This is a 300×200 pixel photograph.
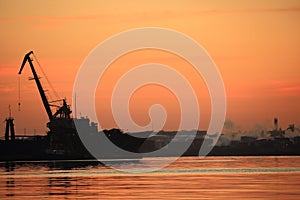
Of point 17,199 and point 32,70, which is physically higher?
point 32,70

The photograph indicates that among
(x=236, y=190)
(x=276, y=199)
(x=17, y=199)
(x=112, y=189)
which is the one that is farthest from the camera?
(x=112, y=189)

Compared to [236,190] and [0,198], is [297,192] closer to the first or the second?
[236,190]

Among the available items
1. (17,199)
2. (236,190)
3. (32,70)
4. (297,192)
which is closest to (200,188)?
(236,190)

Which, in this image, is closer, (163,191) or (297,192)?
(297,192)

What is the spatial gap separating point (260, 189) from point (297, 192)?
5.56 meters

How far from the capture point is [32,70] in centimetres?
19788

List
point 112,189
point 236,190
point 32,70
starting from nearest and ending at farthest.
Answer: point 236,190 < point 112,189 < point 32,70

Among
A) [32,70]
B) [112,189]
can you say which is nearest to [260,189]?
[112,189]

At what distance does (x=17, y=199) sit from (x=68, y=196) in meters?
4.32

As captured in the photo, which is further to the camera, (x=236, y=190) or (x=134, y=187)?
(x=134, y=187)

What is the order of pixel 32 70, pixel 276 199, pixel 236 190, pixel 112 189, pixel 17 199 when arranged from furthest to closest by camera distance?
pixel 32 70 → pixel 112 189 → pixel 236 190 → pixel 17 199 → pixel 276 199

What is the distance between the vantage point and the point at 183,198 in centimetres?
5609

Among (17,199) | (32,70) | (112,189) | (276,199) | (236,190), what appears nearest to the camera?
(276,199)

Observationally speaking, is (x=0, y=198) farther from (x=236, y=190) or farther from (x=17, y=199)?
(x=236, y=190)
